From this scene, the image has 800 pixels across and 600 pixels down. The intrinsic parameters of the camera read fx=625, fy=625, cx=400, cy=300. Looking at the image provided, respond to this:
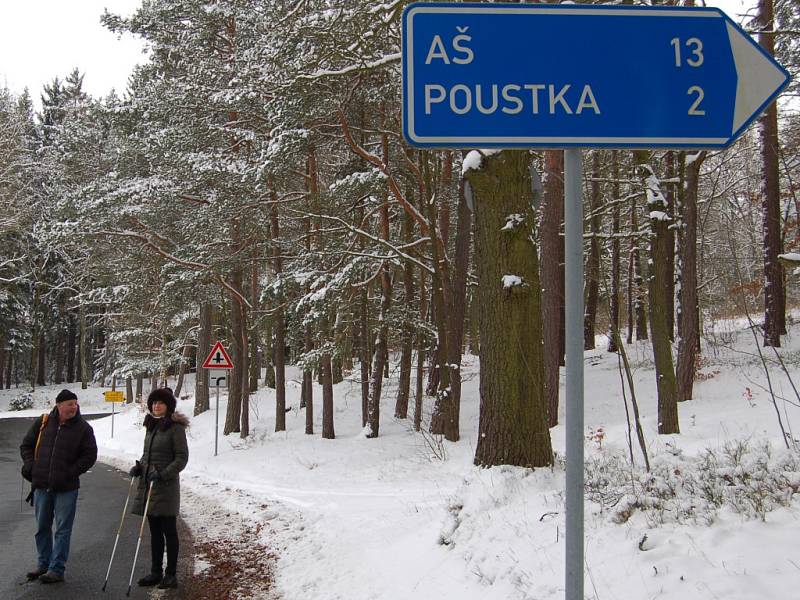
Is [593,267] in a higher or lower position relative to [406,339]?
higher

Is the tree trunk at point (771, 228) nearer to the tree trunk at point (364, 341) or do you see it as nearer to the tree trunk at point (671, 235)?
the tree trunk at point (671, 235)

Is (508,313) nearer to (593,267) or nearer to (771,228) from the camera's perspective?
(593,267)

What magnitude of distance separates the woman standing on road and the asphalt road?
0.78 ft

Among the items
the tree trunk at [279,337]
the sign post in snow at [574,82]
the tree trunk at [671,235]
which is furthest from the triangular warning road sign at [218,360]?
the sign post in snow at [574,82]

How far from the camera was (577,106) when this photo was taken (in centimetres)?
218

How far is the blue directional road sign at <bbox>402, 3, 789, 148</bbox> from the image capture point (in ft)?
7.07

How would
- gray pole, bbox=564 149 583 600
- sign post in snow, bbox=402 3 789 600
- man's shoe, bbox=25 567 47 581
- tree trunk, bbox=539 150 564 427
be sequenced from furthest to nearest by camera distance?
1. tree trunk, bbox=539 150 564 427
2. man's shoe, bbox=25 567 47 581
3. sign post in snow, bbox=402 3 789 600
4. gray pole, bbox=564 149 583 600

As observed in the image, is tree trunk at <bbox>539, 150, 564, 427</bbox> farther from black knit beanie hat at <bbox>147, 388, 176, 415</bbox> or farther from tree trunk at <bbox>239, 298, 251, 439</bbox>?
black knit beanie hat at <bbox>147, 388, 176, 415</bbox>

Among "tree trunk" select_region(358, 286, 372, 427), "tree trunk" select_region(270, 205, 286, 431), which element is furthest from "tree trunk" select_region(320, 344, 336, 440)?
"tree trunk" select_region(270, 205, 286, 431)

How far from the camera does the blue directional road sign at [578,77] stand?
2154 mm

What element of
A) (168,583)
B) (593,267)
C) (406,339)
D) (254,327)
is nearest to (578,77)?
(168,583)

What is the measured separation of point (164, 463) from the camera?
6.62 metres

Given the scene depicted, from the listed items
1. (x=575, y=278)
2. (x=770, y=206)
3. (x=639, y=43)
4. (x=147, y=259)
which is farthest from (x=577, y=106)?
(x=147, y=259)

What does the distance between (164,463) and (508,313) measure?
4087 millimetres
